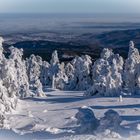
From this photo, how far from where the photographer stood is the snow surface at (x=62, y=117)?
1297 inches

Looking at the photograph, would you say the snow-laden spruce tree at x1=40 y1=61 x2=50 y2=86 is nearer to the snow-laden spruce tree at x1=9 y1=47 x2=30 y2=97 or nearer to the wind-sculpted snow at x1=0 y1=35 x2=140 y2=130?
the wind-sculpted snow at x1=0 y1=35 x2=140 y2=130

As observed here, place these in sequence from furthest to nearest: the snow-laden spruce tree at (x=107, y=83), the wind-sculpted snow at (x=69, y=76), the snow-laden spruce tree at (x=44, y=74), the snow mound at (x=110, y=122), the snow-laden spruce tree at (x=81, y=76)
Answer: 1. the snow-laden spruce tree at (x=44, y=74)
2. the snow-laden spruce tree at (x=81, y=76)
3. the snow-laden spruce tree at (x=107, y=83)
4. the wind-sculpted snow at (x=69, y=76)
5. the snow mound at (x=110, y=122)

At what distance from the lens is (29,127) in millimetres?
44125

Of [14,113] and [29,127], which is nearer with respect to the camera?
[29,127]

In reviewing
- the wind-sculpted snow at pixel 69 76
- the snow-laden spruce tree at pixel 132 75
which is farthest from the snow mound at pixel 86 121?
the snow-laden spruce tree at pixel 132 75

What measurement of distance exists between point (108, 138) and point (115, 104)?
24244 mm

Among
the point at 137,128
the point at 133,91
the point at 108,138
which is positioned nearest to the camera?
the point at 108,138

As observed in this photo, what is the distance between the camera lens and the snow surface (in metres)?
32.9

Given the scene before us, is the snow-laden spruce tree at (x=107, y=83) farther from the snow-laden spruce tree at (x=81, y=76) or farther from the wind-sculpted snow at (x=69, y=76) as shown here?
the snow-laden spruce tree at (x=81, y=76)

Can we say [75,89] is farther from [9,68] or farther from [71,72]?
[9,68]

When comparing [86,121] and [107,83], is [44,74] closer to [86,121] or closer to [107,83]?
[107,83]

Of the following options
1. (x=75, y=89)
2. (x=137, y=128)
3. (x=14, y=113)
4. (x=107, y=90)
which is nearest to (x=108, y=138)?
(x=137, y=128)

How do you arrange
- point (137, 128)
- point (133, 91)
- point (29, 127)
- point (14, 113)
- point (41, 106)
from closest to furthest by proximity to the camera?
point (137, 128), point (29, 127), point (14, 113), point (41, 106), point (133, 91)

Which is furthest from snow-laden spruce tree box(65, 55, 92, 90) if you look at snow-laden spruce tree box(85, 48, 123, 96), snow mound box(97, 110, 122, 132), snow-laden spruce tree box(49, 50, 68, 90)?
snow mound box(97, 110, 122, 132)
